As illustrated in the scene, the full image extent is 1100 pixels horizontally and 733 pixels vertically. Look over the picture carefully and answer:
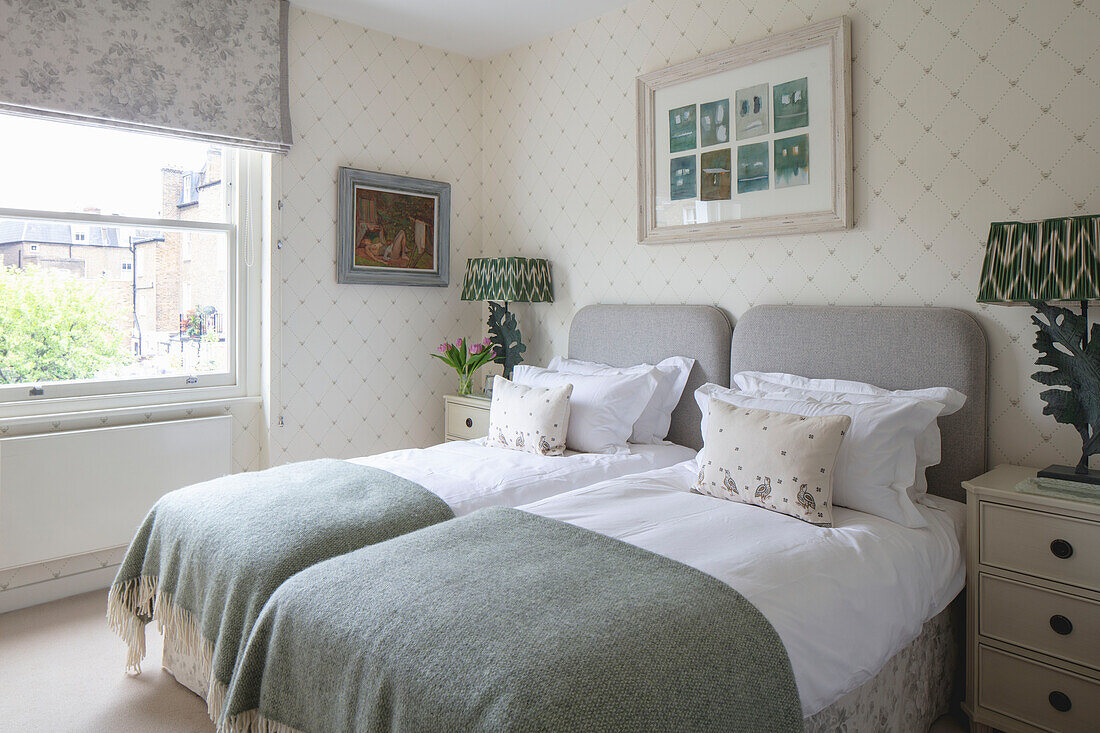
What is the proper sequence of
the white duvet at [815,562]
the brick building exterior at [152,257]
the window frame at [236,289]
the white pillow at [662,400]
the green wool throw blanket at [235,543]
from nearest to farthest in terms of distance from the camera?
the white duvet at [815,562], the green wool throw blanket at [235,543], the brick building exterior at [152,257], the white pillow at [662,400], the window frame at [236,289]

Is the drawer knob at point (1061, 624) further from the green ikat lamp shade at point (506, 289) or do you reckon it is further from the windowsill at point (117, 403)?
the windowsill at point (117, 403)

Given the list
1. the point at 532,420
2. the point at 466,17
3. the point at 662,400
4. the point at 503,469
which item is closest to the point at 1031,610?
the point at 662,400

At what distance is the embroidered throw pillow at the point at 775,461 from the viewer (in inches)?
78.3

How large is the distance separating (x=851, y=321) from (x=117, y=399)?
10.1 feet

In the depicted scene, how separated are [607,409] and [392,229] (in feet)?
5.43

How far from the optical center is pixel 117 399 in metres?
3.12

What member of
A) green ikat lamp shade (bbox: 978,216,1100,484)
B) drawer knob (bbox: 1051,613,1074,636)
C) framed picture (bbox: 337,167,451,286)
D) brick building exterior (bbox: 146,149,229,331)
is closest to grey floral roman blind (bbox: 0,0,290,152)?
brick building exterior (bbox: 146,149,229,331)

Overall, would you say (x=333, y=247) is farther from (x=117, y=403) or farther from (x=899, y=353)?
(x=899, y=353)

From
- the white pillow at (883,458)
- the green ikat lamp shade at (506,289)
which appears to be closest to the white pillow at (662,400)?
the green ikat lamp shade at (506,289)

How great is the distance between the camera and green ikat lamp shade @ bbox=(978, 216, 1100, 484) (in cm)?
184

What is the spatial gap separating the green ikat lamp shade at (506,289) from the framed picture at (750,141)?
0.61m

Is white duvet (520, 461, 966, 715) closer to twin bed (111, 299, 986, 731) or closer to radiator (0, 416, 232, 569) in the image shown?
twin bed (111, 299, 986, 731)

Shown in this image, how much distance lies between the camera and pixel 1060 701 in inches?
73.7

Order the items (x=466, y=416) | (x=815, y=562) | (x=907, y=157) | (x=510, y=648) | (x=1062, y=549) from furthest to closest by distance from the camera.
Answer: (x=466, y=416) < (x=907, y=157) < (x=1062, y=549) < (x=815, y=562) < (x=510, y=648)
